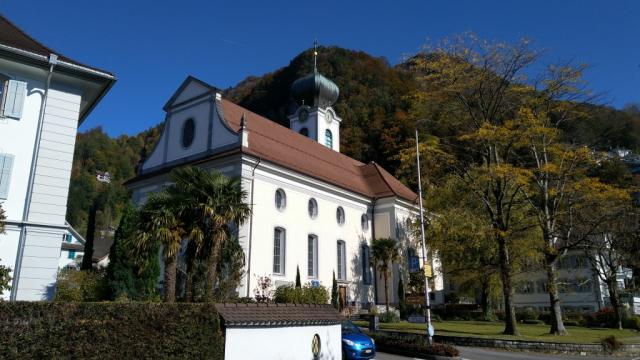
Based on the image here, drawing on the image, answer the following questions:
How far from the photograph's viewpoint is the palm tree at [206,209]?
17.8 m

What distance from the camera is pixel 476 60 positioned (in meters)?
25.0

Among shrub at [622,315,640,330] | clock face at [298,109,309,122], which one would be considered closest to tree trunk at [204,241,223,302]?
clock face at [298,109,309,122]

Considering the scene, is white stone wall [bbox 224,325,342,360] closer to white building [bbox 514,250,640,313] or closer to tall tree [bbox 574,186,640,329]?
tall tree [bbox 574,186,640,329]

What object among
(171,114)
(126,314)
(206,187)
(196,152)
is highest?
(171,114)

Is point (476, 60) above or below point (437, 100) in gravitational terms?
above

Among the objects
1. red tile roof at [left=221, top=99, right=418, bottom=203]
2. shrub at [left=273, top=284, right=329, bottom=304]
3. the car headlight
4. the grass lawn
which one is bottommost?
the grass lawn

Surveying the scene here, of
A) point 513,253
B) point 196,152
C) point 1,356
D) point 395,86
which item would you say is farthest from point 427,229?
point 395,86

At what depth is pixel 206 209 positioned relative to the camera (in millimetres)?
17703

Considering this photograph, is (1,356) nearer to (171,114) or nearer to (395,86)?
(171,114)

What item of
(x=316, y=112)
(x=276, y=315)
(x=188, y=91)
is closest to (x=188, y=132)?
(x=188, y=91)

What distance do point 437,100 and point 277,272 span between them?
42.2 feet

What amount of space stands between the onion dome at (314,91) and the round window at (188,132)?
18.5 meters

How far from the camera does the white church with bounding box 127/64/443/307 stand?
27203 mm

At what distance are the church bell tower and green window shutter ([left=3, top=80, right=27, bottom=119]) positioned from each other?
106ft
